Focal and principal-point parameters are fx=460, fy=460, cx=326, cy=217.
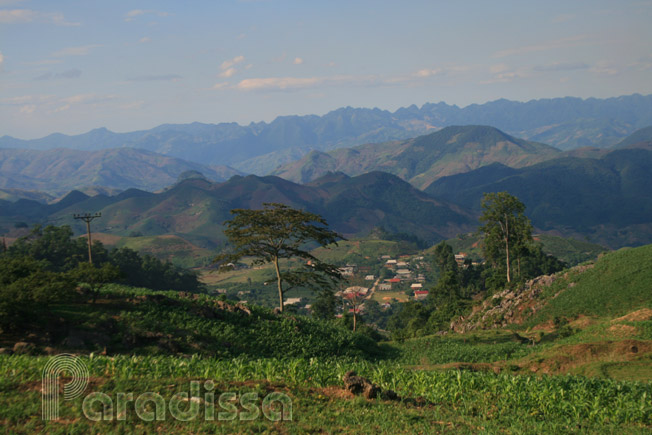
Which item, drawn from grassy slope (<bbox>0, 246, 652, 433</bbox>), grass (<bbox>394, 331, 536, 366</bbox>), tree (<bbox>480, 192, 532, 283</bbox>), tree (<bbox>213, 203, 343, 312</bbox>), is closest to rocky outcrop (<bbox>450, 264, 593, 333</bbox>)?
tree (<bbox>480, 192, 532, 283</bbox>)

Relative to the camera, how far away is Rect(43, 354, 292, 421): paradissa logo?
10.5 meters

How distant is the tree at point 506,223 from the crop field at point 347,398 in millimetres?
34068

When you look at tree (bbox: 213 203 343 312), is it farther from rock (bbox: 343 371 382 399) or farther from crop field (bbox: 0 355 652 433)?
rock (bbox: 343 371 382 399)

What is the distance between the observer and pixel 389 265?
546 feet

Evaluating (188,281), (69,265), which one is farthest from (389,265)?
(69,265)

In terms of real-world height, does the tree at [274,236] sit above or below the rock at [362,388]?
above

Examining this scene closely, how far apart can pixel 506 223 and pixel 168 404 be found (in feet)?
140

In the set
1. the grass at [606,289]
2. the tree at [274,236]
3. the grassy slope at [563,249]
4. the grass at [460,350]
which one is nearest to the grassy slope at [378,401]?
the grass at [460,350]

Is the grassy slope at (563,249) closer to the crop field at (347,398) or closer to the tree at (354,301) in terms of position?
the tree at (354,301)

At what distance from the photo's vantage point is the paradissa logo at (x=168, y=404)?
1048 centimetres

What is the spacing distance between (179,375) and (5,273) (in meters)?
13.8

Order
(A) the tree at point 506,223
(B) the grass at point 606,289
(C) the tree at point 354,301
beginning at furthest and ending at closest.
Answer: (C) the tree at point 354,301 → (A) the tree at point 506,223 → (B) the grass at point 606,289

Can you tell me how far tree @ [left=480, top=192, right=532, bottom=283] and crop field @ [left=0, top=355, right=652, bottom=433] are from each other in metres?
34.1

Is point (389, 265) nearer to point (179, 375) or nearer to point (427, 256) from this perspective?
point (427, 256)
